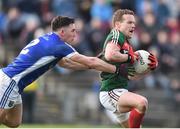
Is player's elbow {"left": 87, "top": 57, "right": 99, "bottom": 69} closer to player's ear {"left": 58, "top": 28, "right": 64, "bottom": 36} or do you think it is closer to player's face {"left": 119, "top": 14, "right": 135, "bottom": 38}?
player's ear {"left": 58, "top": 28, "right": 64, "bottom": 36}

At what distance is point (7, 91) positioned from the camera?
1273 cm

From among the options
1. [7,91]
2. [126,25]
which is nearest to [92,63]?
[126,25]

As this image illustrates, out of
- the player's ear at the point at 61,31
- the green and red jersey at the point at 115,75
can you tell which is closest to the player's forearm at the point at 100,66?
the green and red jersey at the point at 115,75

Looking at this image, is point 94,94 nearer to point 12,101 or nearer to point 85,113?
point 85,113

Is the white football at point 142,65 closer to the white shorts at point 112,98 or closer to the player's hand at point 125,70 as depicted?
the player's hand at point 125,70

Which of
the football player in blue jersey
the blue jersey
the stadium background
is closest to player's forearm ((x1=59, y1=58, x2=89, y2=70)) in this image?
the football player in blue jersey

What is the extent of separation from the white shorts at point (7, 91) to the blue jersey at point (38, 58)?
0.07 meters

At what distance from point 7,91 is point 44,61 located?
2.41ft

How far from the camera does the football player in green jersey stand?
12.8 meters

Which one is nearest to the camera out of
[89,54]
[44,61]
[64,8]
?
[44,61]

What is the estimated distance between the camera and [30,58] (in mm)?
12711

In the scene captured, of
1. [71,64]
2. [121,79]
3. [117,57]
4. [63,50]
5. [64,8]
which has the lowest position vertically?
[64,8]

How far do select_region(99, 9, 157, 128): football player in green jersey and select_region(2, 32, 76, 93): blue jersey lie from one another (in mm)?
700

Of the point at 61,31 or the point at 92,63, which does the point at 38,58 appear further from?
the point at 92,63
